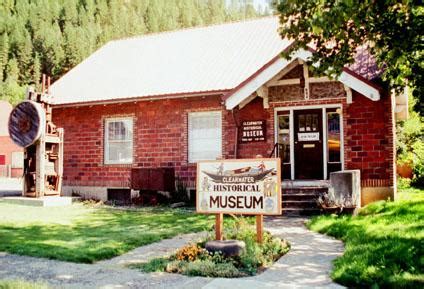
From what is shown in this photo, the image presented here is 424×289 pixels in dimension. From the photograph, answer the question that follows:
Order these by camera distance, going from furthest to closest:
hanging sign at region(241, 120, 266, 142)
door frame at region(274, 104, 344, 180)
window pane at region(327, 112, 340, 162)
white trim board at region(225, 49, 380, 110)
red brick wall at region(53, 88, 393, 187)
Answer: hanging sign at region(241, 120, 266, 142) < window pane at region(327, 112, 340, 162) < door frame at region(274, 104, 344, 180) < red brick wall at region(53, 88, 393, 187) < white trim board at region(225, 49, 380, 110)

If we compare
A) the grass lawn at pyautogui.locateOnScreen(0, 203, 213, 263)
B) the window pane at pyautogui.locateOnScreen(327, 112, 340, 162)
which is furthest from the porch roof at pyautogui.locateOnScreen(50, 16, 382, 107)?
the grass lawn at pyautogui.locateOnScreen(0, 203, 213, 263)

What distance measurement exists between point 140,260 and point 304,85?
8755mm

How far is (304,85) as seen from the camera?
13977 millimetres

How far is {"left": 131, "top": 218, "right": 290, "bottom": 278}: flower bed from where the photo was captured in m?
6.13

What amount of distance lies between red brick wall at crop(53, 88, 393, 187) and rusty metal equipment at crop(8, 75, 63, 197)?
209 cm

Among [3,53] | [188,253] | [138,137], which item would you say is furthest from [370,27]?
[3,53]

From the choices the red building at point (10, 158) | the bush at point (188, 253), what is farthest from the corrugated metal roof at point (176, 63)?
the red building at point (10, 158)

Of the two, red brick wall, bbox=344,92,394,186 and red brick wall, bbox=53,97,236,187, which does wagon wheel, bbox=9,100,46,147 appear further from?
red brick wall, bbox=344,92,394,186

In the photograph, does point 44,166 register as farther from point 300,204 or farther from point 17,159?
point 17,159

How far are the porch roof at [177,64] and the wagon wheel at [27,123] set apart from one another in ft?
8.61

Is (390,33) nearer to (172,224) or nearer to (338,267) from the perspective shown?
(338,267)

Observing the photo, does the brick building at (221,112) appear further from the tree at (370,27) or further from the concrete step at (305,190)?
the tree at (370,27)

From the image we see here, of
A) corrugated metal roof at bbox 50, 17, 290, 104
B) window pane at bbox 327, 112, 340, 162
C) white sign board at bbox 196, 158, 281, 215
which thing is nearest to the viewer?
white sign board at bbox 196, 158, 281, 215

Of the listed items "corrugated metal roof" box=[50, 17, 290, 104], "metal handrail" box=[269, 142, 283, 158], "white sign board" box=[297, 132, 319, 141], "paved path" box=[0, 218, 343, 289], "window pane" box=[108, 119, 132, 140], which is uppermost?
"corrugated metal roof" box=[50, 17, 290, 104]
